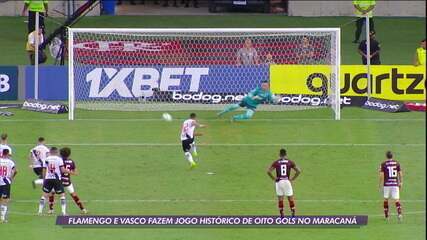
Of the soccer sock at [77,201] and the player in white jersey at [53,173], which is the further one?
the soccer sock at [77,201]

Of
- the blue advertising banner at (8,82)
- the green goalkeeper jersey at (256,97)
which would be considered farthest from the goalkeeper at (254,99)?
the blue advertising banner at (8,82)

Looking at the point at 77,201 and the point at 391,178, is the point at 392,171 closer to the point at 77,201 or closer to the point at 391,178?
the point at 391,178

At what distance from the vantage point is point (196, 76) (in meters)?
41.0

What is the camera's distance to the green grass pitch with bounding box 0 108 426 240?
28.9 m

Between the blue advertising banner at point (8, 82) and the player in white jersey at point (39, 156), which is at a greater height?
the blue advertising banner at point (8, 82)

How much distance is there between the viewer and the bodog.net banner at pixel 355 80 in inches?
1603

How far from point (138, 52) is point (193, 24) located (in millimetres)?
9508

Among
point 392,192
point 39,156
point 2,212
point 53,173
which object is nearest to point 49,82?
point 39,156

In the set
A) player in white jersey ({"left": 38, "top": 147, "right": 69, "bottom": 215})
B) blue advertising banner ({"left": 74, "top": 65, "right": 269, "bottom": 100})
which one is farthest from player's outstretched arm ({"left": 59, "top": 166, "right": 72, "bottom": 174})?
blue advertising banner ({"left": 74, "top": 65, "right": 269, "bottom": 100})

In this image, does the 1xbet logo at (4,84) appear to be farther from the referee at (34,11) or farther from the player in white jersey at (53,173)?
the player in white jersey at (53,173)

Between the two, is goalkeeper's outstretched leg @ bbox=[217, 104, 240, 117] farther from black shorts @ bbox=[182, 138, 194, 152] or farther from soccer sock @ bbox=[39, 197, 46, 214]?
soccer sock @ bbox=[39, 197, 46, 214]

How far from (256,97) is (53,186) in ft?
33.2

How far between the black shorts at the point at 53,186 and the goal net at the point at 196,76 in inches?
444

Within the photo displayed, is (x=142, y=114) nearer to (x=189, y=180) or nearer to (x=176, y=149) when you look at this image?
(x=176, y=149)
